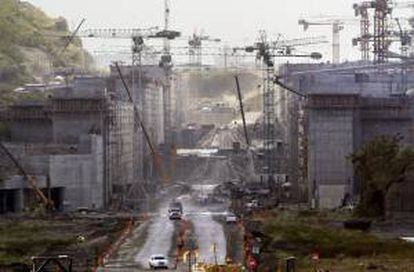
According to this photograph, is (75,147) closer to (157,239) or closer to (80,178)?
(80,178)

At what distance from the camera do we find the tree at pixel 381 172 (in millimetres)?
56250

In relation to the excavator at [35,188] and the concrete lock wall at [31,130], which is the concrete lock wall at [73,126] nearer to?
the concrete lock wall at [31,130]

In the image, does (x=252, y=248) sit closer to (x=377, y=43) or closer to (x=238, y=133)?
(x=377, y=43)

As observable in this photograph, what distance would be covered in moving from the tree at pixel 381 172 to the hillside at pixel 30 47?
52.1 m

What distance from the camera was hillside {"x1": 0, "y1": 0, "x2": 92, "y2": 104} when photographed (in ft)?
384

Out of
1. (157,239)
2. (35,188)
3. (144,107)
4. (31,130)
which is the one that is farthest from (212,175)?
(157,239)

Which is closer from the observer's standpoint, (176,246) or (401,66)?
(176,246)

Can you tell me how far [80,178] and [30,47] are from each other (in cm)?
6925

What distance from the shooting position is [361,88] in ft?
269

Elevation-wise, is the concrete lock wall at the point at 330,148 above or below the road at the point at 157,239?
above

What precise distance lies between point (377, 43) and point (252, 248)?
201 ft

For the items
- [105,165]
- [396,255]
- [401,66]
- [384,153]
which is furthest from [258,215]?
[401,66]

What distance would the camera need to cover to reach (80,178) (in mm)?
67062

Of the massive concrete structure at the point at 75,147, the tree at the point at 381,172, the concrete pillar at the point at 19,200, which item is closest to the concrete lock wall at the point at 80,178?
the massive concrete structure at the point at 75,147
